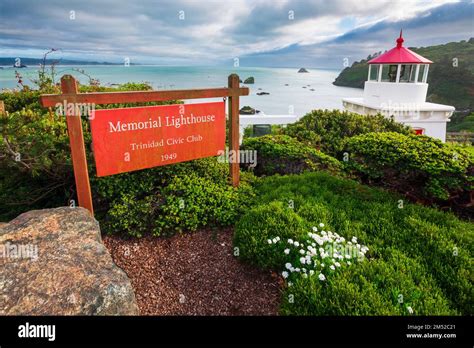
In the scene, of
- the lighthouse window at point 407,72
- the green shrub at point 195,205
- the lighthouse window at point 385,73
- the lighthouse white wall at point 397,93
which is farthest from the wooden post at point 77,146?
the lighthouse window at point 407,72

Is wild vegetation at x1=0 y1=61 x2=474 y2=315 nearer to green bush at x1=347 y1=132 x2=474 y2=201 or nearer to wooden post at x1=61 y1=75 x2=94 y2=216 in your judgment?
green bush at x1=347 y1=132 x2=474 y2=201

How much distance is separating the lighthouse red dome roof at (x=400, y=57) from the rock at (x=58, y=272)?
13.0 meters

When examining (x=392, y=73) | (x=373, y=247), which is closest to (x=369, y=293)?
(x=373, y=247)

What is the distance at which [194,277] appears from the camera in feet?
13.3

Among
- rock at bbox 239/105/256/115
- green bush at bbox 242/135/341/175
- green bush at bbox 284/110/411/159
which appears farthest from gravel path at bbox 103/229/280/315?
rock at bbox 239/105/256/115

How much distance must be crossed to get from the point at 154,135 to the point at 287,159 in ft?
10.4

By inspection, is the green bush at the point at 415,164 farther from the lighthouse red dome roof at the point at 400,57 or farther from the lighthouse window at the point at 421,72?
the lighthouse window at the point at 421,72

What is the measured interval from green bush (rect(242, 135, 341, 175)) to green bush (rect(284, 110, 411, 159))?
107cm

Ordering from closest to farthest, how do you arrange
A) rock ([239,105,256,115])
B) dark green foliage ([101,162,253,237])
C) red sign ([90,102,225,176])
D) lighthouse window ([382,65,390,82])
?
red sign ([90,102,225,176]) < dark green foliage ([101,162,253,237]) < rock ([239,105,256,115]) < lighthouse window ([382,65,390,82])

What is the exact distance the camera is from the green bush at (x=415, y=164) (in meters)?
4.82

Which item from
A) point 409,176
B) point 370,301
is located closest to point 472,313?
point 370,301

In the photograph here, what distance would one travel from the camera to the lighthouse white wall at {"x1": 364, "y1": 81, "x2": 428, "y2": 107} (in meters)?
12.7

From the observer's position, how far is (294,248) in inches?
156

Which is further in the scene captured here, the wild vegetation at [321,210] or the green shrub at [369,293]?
the wild vegetation at [321,210]
